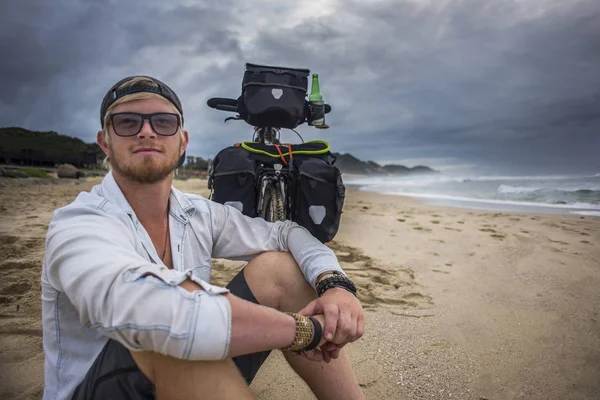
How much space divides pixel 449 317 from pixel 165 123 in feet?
8.47

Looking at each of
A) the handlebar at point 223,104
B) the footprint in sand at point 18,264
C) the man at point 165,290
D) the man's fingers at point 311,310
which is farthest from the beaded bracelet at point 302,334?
the footprint in sand at point 18,264

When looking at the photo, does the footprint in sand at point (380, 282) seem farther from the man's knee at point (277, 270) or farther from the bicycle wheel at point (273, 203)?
the man's knee at point (277, 270)

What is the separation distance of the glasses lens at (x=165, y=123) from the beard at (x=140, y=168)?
144mm

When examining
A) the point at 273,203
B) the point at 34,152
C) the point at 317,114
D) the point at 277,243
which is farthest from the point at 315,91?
the point at 34,152

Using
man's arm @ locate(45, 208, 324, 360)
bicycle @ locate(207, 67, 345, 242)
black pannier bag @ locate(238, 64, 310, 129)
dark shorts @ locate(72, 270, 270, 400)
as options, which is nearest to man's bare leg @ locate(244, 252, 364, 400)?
bicycle @ locate(207, 67, 345, 242)

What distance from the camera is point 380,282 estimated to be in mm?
3674

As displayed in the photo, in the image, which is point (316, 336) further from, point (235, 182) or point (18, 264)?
point (18, 264)

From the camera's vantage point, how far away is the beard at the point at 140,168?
1681mm

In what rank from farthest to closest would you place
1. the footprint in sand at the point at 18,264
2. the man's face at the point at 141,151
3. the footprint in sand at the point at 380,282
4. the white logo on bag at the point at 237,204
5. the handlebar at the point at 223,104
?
the footprint in sand at the point at 18,264 → the footprint in sand at the point at 380,282 → the handlebar at the point at 223,104 → the white logo on bag at the point at 237,204 → the man's face at the point at 141,151

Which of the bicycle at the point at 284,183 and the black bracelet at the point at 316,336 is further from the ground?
the bicycle at the point at 284,183

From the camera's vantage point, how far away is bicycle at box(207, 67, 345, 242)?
81.6 inches

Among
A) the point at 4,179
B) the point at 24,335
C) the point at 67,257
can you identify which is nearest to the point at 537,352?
the point at 67,257

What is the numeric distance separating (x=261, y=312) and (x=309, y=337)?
233mm

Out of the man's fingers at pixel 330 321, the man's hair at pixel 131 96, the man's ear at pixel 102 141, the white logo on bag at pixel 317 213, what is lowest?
the man's fingers at pixel 330 321
